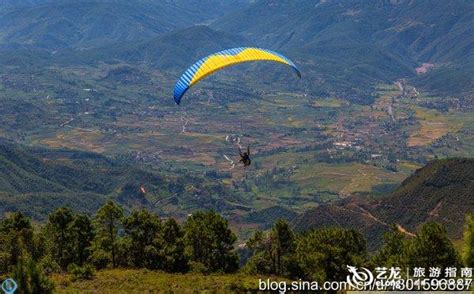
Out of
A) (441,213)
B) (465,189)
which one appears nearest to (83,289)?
(441,213)

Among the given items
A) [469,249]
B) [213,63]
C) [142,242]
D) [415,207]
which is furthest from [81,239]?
[415,207]

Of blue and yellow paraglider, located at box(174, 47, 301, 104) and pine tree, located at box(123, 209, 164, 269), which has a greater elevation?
blue and yellow paraglider, located at box(174, 47, 301, 104)

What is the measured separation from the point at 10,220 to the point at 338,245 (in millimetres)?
35695

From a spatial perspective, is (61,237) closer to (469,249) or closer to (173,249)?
(173,249)

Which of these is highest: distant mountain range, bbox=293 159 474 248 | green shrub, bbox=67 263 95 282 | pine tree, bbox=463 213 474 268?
distant mountain range, bbox=293 159 474 248

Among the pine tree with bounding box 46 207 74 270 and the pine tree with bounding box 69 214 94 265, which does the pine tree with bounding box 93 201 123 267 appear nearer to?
the pine tree with bounding box 69 214 94 265

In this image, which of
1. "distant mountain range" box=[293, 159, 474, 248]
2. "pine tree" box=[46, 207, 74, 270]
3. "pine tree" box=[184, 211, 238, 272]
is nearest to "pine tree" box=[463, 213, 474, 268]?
"pine tree" box=[184, 211, 238, 272]

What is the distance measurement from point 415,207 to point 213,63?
11485cm

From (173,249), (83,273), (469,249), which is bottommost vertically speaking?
(83,273)

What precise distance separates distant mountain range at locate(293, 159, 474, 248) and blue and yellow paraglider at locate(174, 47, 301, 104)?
92559mm

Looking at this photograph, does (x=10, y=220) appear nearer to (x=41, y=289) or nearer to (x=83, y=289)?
(x=83, y=289)

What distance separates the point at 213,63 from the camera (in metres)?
47.4

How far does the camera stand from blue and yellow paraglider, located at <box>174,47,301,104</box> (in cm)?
4547

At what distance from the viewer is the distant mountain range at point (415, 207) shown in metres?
140
